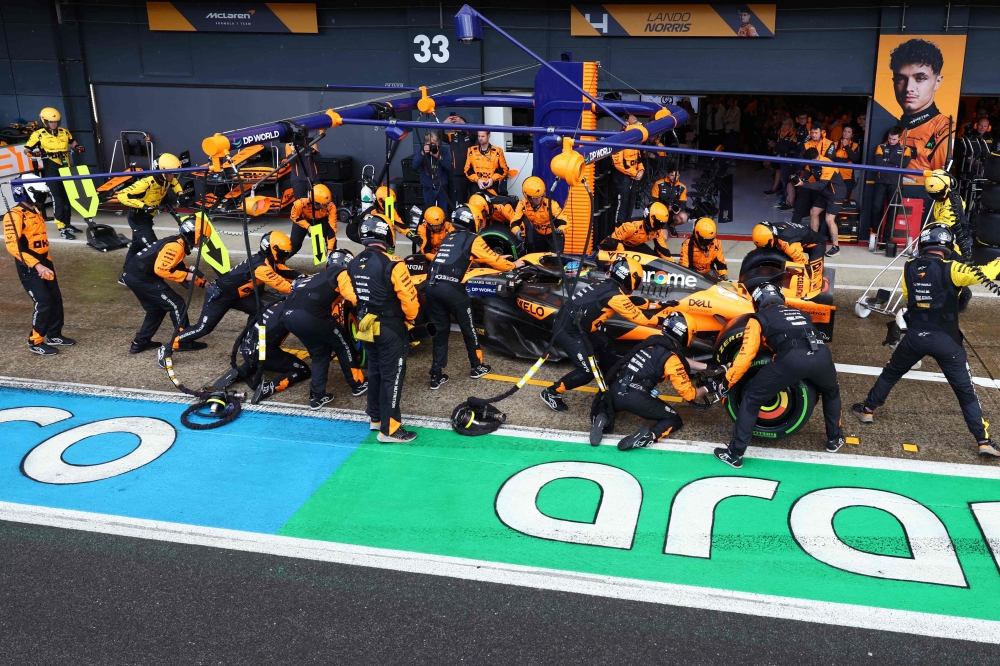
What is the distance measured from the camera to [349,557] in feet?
19.6

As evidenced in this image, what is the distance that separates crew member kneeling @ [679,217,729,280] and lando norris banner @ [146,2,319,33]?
9.66 meters

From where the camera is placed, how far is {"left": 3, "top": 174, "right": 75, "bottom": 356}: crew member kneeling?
31.0ft

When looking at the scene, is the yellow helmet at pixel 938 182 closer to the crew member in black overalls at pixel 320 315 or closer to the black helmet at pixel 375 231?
the black helmet at pixel 375 231

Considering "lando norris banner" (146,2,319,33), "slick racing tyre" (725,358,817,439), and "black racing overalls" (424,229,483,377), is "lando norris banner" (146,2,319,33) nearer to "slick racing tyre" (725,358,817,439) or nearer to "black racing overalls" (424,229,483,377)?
"black racing overalls" (424,229,483,377)

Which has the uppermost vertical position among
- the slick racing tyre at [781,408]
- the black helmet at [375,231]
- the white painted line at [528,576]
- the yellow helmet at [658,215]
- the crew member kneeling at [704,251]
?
the black helmet at [375,231]

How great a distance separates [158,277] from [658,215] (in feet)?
19.1

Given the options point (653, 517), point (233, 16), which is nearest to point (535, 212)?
point (653, 517)

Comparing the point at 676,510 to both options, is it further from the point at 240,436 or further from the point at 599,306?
the point at 240,436

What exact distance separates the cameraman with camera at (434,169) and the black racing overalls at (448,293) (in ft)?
16.7

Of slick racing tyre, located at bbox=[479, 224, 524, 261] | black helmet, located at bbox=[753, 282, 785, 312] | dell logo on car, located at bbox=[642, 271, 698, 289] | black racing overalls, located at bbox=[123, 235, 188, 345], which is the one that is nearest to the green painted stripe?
black helmet, located at bbox=[753, 282, 785, 312]

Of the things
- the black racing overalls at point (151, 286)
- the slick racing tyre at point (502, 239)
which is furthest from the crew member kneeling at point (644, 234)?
the black racing overalls at point (151, 286)

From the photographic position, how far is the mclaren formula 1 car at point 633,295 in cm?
862

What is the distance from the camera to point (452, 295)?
8.56 meters

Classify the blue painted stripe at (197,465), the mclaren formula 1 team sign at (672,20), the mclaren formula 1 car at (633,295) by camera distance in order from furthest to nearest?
the mclaren formula 1 team sign at (672,20)
the mclaren formula 1 car at (633,295)
the blue painted stripe at (197,465)
